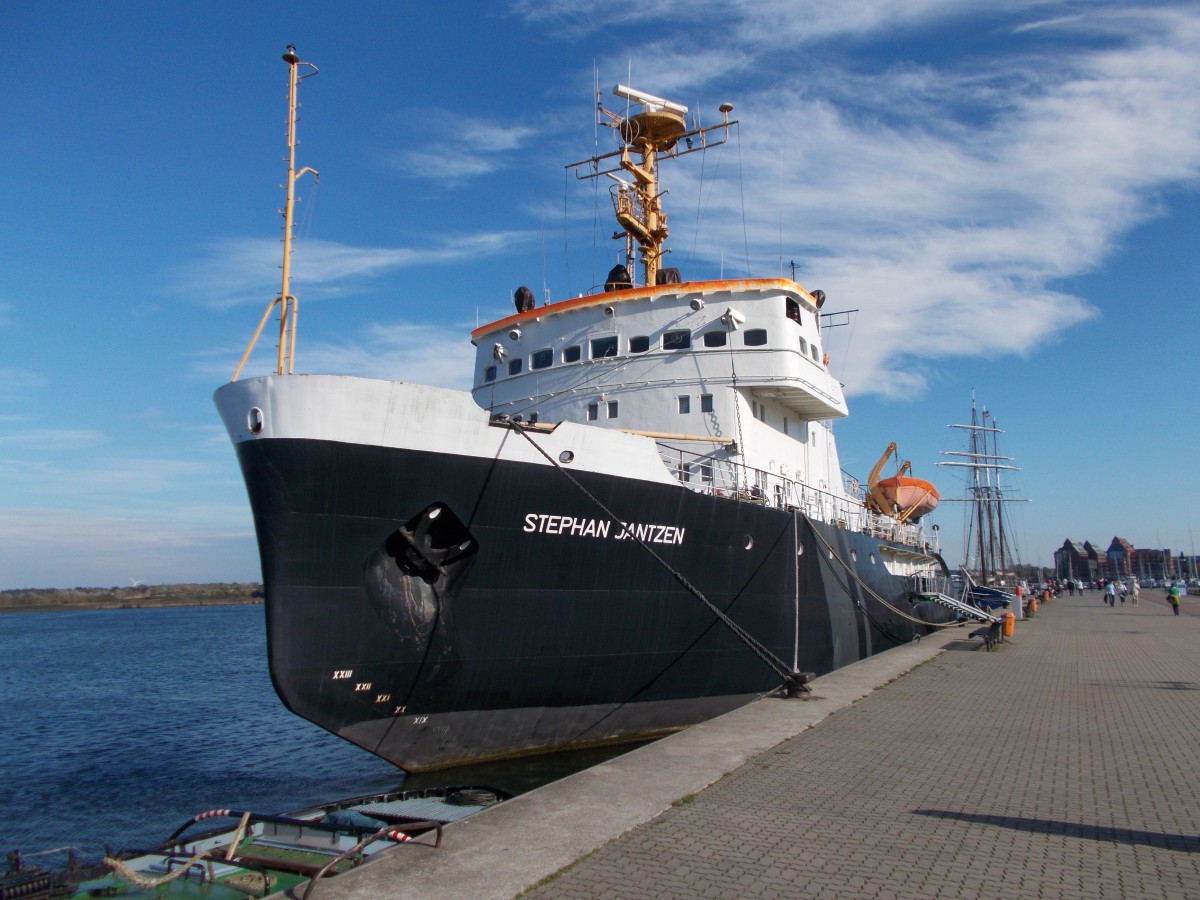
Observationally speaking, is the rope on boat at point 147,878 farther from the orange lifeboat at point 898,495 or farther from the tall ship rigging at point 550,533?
the orange lifeboat at point 898,495

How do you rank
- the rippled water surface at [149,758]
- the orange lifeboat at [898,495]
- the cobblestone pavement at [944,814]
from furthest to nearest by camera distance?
1. the orange lifeboat at [898,495]
2. the rippled water surface at [149,758]
3. the cobblestone pavement at [944,814]

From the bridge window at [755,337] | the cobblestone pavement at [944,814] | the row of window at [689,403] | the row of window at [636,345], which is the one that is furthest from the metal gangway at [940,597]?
the cobblestone pavement at [944,814]

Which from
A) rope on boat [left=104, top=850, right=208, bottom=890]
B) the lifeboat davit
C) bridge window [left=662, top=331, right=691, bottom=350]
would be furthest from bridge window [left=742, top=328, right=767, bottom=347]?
the lifeboat davit

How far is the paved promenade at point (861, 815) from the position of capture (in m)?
5.04

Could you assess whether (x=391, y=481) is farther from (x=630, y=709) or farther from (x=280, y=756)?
(x=280, y=756)

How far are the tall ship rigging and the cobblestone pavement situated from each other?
9.00 ft

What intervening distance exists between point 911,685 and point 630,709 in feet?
15.2

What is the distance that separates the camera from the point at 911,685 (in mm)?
13008

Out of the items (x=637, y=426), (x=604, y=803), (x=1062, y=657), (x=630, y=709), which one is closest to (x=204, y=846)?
(x=604, y=803)

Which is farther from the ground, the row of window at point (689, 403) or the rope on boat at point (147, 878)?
the row of window at point (689, 403)

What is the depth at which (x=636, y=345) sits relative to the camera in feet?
51.7

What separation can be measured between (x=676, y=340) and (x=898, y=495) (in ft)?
57.0

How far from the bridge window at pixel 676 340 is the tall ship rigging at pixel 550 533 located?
4cm

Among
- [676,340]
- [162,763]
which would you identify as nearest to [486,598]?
[676,340]
